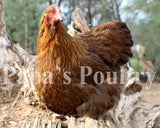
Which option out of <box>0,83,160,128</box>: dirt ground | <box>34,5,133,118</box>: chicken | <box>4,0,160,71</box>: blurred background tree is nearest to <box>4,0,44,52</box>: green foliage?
<box>4,0,160,71</box>: blurred background tree

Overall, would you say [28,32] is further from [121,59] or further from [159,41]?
[159,41]

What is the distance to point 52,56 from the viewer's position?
2.17 metres

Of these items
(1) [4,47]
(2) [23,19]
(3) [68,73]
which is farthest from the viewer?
(2) [23,19]

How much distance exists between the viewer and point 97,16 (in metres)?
7.89

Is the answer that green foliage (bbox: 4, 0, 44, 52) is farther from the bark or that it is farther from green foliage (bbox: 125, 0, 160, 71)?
green foliage (bbox: 125, 0, 160, 71)

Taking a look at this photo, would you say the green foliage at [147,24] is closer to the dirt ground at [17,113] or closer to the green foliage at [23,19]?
the green foliage at [23,19]

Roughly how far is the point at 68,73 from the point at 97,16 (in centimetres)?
626

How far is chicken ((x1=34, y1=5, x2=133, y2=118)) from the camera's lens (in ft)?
7.00

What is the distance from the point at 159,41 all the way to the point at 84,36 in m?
5.92

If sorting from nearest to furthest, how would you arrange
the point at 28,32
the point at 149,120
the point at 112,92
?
the point at 112,92 < the point at 149,120 < the point at 28,32

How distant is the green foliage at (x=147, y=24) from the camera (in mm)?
6773

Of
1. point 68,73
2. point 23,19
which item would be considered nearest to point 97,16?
point 23,19

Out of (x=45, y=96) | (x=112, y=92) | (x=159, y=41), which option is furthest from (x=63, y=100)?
(x=159, y=41)

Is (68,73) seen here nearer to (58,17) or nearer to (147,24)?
(58,17)
